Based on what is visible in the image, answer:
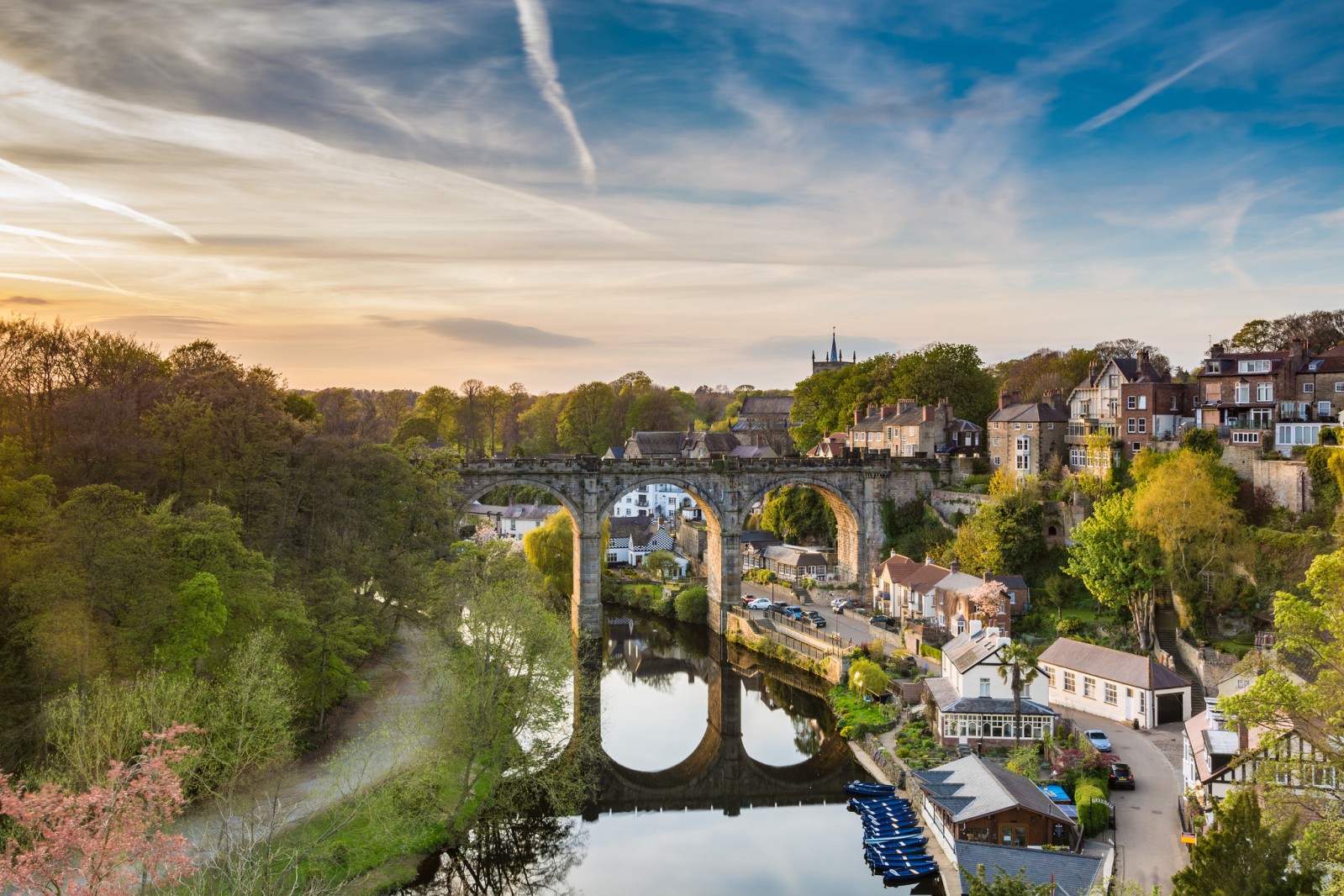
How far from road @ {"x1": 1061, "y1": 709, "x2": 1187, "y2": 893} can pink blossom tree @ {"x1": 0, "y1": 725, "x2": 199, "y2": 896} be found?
19.9 m

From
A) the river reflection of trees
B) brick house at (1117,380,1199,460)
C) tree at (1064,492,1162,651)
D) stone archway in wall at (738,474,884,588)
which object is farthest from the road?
stone archway in wall at (738,474,884,588)

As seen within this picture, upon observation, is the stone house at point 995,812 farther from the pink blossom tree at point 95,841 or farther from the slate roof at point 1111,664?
the pink blossom tree at point 95,841

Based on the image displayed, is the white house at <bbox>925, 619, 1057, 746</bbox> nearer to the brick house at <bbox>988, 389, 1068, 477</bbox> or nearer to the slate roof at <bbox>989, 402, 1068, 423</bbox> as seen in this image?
the brick house at <bbox>988, 389, 1068, 477</bbox>

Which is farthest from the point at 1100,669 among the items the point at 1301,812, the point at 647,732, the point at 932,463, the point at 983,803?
the point at 932,463

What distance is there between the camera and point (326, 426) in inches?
1944

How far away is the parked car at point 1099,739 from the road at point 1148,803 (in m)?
0.49

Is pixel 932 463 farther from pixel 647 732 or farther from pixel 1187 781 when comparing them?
pixel 1187 781

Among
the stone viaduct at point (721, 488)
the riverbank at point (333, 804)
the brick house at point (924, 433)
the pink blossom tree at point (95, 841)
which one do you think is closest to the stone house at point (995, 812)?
the riverbank at point (333, 804)

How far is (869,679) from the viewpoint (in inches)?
1474

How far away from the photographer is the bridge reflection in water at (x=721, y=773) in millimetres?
31719

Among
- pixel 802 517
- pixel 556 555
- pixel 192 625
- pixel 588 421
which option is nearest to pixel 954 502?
pixel 802 517

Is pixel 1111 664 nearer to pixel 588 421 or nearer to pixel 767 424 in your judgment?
pixel 767 424

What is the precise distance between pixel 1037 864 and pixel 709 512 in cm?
3209

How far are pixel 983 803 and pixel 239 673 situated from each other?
1880 centimetres
